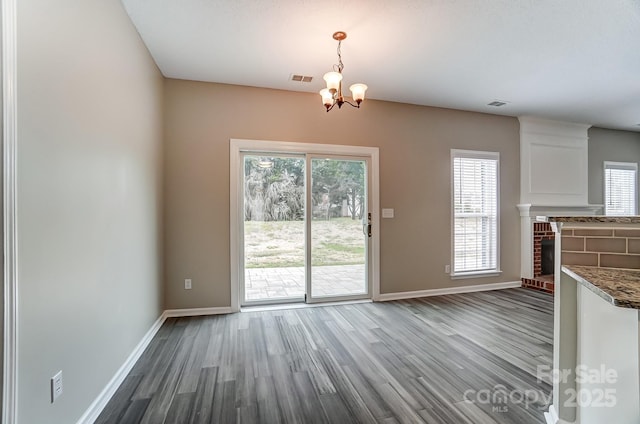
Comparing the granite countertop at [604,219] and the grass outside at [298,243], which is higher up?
the granite countertop at [604,219]

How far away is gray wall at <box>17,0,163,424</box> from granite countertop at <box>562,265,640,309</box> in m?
2.17

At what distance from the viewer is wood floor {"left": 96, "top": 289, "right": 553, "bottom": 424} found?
1775 millimetres

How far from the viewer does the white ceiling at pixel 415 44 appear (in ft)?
7.28

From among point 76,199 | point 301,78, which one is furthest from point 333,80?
point 76,199

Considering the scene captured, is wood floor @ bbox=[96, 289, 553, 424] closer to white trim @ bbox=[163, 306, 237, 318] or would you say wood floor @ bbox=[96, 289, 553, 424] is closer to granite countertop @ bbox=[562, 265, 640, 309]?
white trim @ bbox=[163, 306, 237, 318]

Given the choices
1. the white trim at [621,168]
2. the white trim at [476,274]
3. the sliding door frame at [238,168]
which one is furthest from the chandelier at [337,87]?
the white trim at [621,168]

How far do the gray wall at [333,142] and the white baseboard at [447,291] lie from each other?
0.07 meters

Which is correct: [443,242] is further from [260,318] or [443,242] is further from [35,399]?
[35,399]

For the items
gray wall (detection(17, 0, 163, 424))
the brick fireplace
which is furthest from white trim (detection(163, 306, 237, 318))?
the brick fireplace

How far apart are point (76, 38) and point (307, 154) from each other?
2.54m

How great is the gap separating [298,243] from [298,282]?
54 centimetres

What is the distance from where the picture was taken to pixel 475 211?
15.0 ft

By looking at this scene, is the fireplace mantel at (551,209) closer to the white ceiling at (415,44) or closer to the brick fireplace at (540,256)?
the brick fireplace at (540,256)

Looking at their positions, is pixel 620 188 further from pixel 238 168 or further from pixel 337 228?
pixel 238 168
